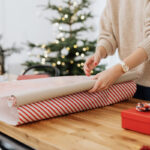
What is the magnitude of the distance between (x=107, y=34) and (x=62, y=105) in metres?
0.63

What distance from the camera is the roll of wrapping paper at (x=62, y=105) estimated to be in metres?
0.67

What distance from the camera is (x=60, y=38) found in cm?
406

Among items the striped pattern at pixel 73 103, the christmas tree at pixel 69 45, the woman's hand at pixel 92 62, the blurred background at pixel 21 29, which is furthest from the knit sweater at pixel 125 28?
the blurred background at pixel 21 29

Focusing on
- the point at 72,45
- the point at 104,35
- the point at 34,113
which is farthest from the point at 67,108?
the point at 72,45

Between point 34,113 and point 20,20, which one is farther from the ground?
point 20,20

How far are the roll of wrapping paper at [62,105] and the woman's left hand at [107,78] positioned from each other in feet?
0.09

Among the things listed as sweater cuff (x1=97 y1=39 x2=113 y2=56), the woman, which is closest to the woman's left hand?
the woman

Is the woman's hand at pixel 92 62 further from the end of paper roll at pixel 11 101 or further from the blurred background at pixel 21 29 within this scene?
the blurred background at pixel 21 29

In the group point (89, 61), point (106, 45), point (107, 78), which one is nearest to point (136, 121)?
point (107, 78)

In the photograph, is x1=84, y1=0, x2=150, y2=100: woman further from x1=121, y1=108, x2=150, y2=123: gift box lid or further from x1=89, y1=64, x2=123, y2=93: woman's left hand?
x1=121, y1=108, x2=150, y2=123: gift box lid

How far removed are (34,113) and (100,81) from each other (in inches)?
9.7

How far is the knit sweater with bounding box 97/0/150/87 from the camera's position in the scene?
112cm

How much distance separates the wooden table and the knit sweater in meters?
0.47

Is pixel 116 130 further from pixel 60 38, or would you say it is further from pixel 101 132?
pixel 60 38
